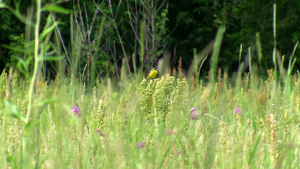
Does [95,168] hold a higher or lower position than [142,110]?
lower

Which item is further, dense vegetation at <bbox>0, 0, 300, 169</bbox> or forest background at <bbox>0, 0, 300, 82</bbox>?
forest background at <bbox>0, 0, 300, 82</bbox>

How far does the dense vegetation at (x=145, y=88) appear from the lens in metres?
1.10

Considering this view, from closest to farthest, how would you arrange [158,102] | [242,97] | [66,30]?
[158,102], [242,97], [66,30]

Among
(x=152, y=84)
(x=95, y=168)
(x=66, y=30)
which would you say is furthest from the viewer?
(x=66, y=30)

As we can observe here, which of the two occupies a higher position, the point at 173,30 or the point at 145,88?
the point at 173,30

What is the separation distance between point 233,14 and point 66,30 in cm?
445

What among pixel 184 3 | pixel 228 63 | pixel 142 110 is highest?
pixel 184 3

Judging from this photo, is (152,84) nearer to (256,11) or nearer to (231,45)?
(256,11)

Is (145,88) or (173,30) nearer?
(145,88)

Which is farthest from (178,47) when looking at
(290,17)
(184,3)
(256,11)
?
(290,17)

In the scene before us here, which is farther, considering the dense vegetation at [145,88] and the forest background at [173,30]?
the forest background at [173,30]

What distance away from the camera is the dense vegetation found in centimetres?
110

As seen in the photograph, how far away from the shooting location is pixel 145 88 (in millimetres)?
1986

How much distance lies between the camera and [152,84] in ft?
5.58
